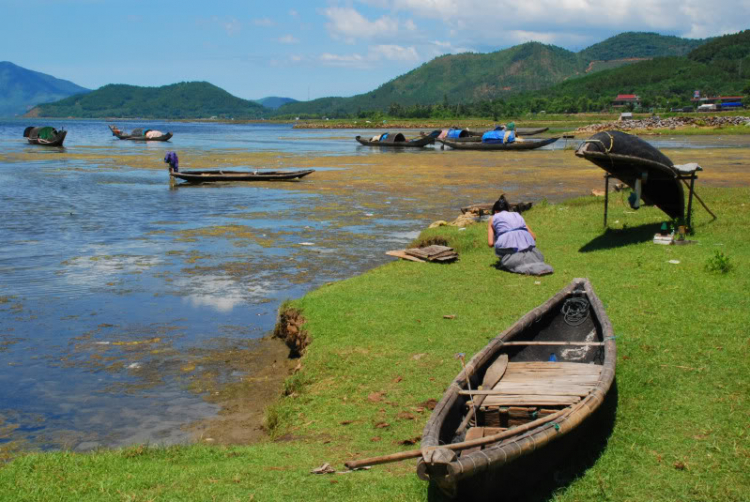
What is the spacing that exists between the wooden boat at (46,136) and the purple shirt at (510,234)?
56147 millimetres

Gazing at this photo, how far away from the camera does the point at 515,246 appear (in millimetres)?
12070

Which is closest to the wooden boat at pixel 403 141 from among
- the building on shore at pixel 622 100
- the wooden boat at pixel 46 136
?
the wooden boat at pixel 46 136

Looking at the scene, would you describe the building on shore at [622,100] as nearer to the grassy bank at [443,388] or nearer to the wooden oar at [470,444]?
the grassy bank at [443,388]

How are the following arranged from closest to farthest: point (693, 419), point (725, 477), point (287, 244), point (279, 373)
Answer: point (725, 477)
point (693, 419)
point (279, 373)
point (287, 244)

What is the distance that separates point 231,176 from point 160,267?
17.0 m

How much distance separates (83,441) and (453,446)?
4.57 metres

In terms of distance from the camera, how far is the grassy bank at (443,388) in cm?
511

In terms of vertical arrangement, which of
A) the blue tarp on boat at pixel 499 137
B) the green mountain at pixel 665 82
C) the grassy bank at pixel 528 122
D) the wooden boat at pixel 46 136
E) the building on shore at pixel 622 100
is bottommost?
the grassy bank at pixel 528 122

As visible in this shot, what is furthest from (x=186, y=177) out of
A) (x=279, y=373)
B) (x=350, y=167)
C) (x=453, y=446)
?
(x=453, y=446)

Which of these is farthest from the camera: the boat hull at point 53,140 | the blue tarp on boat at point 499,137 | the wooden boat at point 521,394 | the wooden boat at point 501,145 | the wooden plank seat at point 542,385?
the boat hull at point 53,140

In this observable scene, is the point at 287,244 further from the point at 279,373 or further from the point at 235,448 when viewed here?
the point at 235,448

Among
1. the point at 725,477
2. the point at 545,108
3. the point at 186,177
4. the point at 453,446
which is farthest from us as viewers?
the point at 545,108

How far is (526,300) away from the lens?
10.1m

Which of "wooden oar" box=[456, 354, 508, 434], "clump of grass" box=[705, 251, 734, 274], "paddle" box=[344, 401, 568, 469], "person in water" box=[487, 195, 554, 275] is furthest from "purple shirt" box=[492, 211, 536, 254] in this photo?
"paddle" box=[344, 401, 568, 469]
